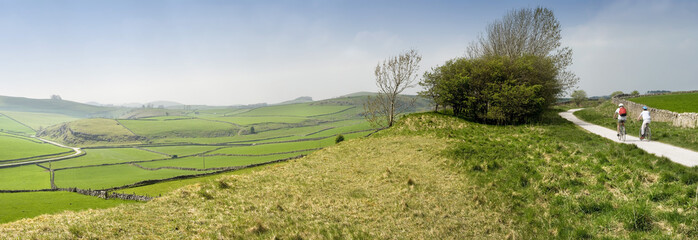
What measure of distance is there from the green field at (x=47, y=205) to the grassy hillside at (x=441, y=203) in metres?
24.5

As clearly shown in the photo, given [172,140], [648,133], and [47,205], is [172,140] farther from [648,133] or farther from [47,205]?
[648,133]

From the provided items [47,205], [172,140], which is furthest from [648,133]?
[172,140]

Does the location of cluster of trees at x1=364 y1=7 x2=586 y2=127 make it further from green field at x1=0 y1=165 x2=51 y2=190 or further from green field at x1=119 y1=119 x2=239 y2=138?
green field at x1=119 y1=119 x2=239 y2=138

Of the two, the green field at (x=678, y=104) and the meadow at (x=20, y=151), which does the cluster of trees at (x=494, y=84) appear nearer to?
the green field at (x=678, y=104)

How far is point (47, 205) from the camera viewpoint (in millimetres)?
33156

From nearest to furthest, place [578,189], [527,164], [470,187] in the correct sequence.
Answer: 1. [578,189]
2. [470,187]
3. [527,164]

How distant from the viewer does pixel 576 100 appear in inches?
3184

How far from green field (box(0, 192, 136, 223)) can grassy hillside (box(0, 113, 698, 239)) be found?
24.5 meters

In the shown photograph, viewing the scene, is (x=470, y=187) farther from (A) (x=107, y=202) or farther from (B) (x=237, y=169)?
(B) (x=237, y=169)

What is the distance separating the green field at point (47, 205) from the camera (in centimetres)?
2952

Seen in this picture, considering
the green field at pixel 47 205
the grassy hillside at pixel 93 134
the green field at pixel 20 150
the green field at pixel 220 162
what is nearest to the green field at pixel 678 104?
the green field at pixel 47 205

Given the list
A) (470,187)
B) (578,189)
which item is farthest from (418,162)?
(578,189)

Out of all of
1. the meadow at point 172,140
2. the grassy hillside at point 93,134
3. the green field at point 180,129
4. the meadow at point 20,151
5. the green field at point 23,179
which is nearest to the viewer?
the green field at point 23,179

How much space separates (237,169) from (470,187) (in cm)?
5301
